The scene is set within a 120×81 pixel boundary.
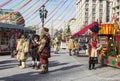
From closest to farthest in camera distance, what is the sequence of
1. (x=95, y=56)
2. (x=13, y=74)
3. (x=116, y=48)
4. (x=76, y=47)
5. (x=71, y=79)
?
(x=71, y=79), (x=13, y=74), (x=95, y=56), (x=116, y=48), (x=76, y=47)

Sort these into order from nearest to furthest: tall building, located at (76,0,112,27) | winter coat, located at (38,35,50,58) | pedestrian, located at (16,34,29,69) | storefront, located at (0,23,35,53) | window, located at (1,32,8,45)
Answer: winter coat, located at (38,35,50,58), pedestrian, located at (16,34,29,69), storefront, located at (0,23,35,53), window, located at (1,32,8,45), tall building, located at (76,0,112,27)

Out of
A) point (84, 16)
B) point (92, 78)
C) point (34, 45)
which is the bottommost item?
point (92, 78)

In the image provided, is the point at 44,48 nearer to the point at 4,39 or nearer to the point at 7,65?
the point at 7,65

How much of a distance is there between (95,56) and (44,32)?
2.84 meters

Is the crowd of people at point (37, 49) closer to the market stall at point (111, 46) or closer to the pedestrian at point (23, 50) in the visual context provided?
the pedestrian at point (23, 50)

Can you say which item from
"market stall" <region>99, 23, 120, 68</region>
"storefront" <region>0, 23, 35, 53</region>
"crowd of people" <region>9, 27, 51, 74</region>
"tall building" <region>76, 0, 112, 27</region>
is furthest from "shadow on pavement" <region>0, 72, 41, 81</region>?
"tall building" <region>76, 0, 112, 27</region>

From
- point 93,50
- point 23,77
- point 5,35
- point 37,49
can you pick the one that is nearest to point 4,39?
point 5,35

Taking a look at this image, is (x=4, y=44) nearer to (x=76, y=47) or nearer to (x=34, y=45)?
(x=76, y=47)

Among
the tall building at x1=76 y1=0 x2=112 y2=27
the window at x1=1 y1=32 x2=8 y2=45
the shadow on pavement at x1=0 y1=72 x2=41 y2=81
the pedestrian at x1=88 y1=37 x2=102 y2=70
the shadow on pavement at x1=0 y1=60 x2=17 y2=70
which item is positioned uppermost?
the tall building at x1=76 y1=0 x2=112 y2=27

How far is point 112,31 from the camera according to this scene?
69.2 feet

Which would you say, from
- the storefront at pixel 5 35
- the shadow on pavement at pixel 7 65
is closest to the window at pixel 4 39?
the storefront at pixel 5 35

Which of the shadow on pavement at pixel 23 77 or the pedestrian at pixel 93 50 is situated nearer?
the shadow on pavement at pixel 23 77

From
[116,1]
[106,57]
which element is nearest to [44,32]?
[106,57]

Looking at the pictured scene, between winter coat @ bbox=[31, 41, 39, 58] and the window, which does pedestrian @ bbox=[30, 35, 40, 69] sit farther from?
the window
